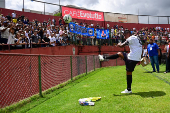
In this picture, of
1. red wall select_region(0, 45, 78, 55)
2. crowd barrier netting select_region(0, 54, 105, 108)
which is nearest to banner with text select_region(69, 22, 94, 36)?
red wall select_region(0, 45, 78, 55)

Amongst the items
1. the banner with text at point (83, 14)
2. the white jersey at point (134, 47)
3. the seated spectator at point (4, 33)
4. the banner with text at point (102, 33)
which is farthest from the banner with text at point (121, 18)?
the white jersey at point (134, 47)

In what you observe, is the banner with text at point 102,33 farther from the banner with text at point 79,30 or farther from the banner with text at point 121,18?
the banner with text at point 121,18

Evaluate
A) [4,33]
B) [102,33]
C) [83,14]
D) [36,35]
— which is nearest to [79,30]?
[102,33]

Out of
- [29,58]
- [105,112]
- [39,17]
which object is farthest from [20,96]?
[39,17]

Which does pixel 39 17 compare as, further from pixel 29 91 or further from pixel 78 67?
pixel 29 91

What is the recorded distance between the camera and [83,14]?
29047 millimetres

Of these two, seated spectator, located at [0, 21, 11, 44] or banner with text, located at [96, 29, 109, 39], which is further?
banner with text, located at [96, 29, 109, 39]

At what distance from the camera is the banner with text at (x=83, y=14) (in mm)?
26203

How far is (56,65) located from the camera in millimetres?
6848

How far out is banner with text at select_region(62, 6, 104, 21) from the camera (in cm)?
2620

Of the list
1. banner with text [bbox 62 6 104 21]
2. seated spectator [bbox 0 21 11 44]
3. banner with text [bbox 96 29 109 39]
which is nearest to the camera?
seated spectator [bbox 0 21 11 44]

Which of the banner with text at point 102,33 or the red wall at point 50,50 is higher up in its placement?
the banner with text at point 102,33

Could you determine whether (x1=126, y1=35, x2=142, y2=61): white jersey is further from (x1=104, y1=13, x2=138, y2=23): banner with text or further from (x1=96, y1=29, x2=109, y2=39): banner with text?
(x1=104, y1=13, x2=138, y2=23): banner with text

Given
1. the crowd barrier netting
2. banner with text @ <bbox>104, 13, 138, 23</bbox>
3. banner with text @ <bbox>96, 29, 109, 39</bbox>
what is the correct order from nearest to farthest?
the crowd barrier netting < banner with text @ <bbox>96, 29, 109, 39</bbox> < banner with text @ <bbox>104, 13, 138, 23</bbox>
